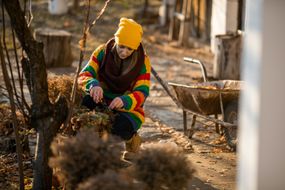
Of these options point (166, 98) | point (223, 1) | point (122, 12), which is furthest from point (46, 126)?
Answer: point (122, 12)

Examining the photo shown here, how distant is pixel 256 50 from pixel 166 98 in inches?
242

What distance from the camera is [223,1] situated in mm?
13547

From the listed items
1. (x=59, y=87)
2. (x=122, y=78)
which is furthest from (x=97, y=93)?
(x=59, y=87)

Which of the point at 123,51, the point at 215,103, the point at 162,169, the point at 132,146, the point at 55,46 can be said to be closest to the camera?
the point at 162,169

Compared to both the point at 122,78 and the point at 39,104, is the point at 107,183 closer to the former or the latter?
the point at 39,104

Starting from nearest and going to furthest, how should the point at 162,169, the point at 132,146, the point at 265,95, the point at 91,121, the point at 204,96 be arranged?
1. the point at 265,95
2. the point at 162,169
3. the point at 91,121
4. the point at 132,146
5. the point at 204,96

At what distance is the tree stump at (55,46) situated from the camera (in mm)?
12094

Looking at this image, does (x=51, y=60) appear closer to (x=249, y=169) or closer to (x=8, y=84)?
(x=8, y=84)

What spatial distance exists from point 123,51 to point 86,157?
5.79ft

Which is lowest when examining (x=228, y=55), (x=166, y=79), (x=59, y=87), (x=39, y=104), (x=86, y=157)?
(x=166, y=79)

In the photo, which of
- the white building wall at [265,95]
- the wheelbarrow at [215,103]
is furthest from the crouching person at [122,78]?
the white building wall at [265,95]

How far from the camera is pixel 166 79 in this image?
11336 mm

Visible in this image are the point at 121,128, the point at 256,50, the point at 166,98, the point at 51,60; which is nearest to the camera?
the point at 256,50

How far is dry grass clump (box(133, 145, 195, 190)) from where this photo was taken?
14.4ft
